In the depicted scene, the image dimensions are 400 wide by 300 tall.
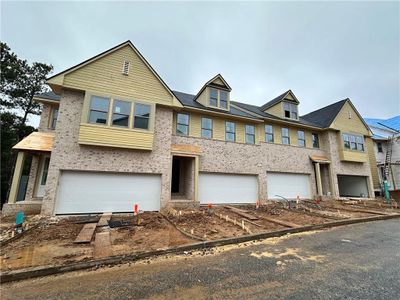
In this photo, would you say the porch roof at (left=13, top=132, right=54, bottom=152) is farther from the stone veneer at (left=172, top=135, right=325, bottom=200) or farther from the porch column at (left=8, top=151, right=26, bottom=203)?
the stone veneer at (left=172, top=135, right=325, bottom=200)

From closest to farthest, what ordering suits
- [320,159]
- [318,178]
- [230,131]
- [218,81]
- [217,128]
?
[217,128]
[230,131]
[218,81]
[318,178]
[320,159]

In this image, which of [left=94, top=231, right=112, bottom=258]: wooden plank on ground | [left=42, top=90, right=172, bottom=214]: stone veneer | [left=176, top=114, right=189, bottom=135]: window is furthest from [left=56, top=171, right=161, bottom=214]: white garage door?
[left=176, top=114, right=189, bottom=135]: window

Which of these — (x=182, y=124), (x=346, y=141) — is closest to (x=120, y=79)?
(x=182, y=124)

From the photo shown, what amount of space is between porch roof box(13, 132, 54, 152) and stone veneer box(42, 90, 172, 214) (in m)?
1.06

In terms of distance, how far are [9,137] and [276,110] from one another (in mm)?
28240

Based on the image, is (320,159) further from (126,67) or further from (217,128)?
(126,67)

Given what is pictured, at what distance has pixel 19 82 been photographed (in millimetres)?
19938

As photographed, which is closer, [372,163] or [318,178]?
[318,178]

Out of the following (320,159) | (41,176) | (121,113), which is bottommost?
(41,176)

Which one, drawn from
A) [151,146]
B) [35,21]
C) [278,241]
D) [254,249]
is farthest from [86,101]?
[278,241]

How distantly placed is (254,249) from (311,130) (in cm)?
1553

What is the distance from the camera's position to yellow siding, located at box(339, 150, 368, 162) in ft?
52.6

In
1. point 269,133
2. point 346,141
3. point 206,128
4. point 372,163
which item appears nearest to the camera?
point 206,128

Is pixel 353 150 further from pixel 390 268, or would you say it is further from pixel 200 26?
pixel 200 26
